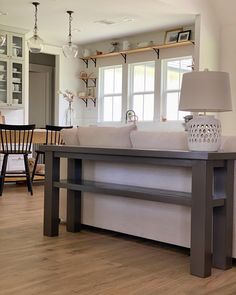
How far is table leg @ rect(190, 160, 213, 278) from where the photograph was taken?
2.63m

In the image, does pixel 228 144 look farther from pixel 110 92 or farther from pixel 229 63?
pixel 110 92

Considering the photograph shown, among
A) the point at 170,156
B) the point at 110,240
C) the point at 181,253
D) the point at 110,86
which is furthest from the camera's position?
the point at 110,86

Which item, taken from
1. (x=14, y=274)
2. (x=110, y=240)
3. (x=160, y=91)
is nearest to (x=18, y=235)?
(x=110, y=240)

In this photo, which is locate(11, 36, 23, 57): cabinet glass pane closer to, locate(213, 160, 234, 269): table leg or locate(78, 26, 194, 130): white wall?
locate(78, 26, 194, 130): white wall

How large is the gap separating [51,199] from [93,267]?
0.99 metres

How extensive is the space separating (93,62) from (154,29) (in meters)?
1.83

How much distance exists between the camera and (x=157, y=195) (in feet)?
9.37

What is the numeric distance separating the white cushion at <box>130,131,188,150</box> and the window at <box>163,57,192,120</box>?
478cm

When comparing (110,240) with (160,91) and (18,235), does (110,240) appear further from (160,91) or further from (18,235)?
(160,91)

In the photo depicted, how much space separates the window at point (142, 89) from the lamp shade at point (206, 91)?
521cm

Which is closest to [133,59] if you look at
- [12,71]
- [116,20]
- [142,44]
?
[142,44]

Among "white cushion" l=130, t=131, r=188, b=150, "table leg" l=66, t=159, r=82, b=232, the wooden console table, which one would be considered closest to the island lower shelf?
the wooden console table

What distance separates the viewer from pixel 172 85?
818cm

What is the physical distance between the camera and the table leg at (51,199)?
3559mm
